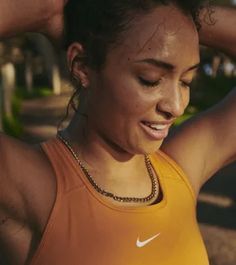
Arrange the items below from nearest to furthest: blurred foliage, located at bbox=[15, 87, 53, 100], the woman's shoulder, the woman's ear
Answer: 1. the woman's shoulder
2. the woman's ear
3. blurred foliage, located at bbox=[15, 87, 53, 100]

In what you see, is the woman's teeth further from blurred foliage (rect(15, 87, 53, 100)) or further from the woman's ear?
blurred foliage (rect(15, 87, 53, 100))

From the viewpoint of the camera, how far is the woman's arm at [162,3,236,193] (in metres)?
2.25

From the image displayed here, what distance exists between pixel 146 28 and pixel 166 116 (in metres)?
0.25

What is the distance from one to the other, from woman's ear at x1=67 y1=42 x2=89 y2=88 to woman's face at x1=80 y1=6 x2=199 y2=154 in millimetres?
34

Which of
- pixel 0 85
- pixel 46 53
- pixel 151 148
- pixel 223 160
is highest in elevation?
pixel 151 148

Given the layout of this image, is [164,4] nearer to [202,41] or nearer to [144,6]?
[144,6]

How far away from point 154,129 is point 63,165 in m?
0.28

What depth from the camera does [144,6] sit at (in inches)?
74.4

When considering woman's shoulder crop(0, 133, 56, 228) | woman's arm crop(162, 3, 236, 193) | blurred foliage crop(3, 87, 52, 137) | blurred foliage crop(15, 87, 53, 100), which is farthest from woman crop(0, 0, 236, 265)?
blurred foliage crop(15, 87, 53, 100)

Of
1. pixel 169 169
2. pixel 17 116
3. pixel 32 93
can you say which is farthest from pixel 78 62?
pixel 32 93

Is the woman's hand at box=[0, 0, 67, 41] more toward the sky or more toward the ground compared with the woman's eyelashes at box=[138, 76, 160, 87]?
more toward the sky

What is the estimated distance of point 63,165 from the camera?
195 centimetres

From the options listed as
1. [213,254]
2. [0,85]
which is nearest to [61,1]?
[213,254]

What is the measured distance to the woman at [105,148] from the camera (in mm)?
1856
